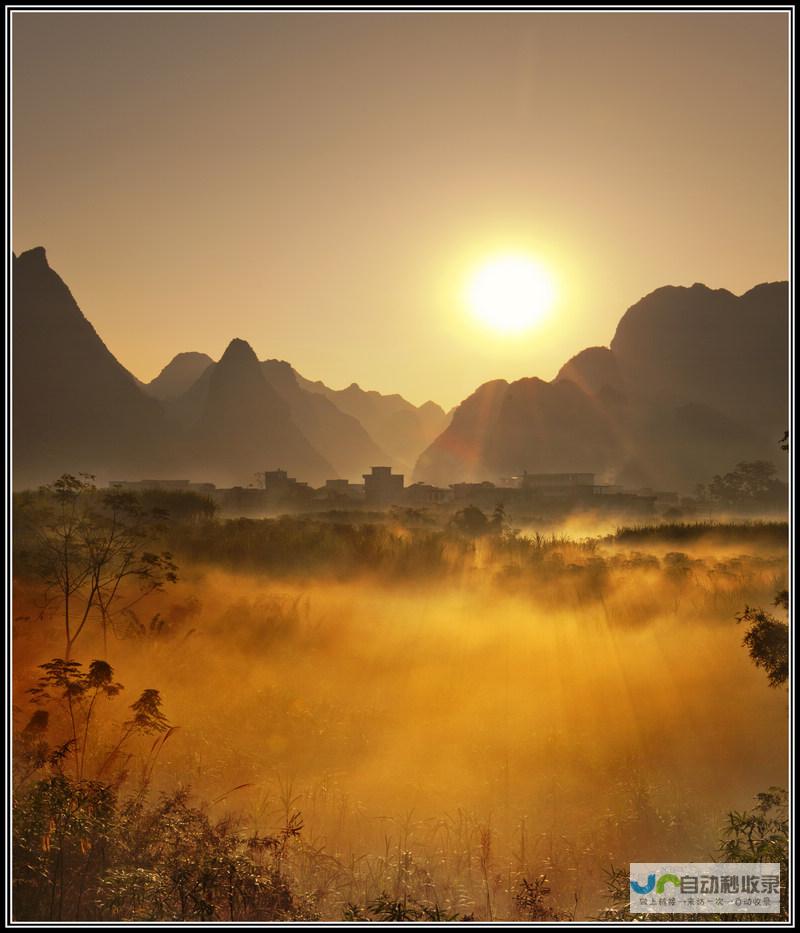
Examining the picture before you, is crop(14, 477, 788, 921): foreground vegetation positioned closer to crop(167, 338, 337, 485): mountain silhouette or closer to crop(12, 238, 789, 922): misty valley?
→ crop(12, 238, 789, 922): misty valley

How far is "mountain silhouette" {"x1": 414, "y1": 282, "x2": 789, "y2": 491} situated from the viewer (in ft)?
246

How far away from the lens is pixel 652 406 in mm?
109500

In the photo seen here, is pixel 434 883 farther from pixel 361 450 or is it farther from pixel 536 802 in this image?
pixel 361 450

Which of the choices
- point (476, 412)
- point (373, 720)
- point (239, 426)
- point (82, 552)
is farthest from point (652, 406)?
point (82, 552)

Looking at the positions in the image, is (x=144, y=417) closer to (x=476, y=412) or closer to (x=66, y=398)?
(x=66, y=398)

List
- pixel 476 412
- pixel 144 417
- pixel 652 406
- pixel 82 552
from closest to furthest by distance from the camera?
pixel 82 552 → pixel 652 406 → pixel 144 417 → pixel 476 412

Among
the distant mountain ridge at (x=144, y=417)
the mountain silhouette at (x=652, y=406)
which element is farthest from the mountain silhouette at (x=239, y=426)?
the mountain silhouette at (x=652, y=406)

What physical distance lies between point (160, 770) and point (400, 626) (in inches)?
242

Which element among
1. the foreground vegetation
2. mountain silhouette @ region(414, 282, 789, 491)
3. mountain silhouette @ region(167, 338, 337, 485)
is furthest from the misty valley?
mountain silhouette @ region(167, 338, 337, 485)

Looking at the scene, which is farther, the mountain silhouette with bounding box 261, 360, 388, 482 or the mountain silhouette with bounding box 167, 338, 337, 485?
the mountain silhouette with bounding box 261, 360, 388, 482

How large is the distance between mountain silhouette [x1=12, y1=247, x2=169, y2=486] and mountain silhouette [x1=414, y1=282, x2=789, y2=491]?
53.9 m

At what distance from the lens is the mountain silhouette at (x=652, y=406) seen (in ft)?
246

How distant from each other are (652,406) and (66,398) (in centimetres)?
9284

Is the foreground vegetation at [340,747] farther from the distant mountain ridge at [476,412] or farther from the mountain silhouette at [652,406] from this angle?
the mountain silhouette at [652,406]
